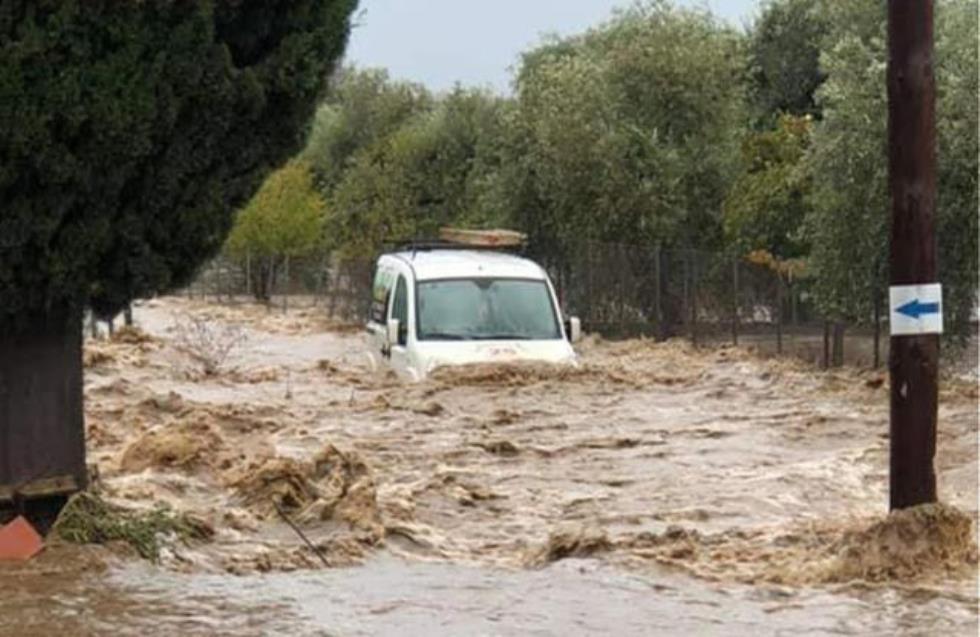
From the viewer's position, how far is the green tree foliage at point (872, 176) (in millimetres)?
19469

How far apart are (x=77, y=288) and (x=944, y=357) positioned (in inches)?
590

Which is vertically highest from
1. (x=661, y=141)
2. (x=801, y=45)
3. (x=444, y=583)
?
(x=801, y=45)

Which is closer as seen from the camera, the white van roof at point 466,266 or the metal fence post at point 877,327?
the white van roof at point 466,266

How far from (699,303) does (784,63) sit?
51.0ft

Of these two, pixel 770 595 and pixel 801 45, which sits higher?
pixel 801 45

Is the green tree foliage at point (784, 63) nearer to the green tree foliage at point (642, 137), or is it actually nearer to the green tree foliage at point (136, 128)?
the green tree foliage at point (642, 137)

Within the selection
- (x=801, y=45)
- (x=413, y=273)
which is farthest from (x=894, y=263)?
(x=801, y=45)

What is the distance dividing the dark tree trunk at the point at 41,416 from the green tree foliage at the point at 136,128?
0.25 metres

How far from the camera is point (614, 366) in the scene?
2172 cm

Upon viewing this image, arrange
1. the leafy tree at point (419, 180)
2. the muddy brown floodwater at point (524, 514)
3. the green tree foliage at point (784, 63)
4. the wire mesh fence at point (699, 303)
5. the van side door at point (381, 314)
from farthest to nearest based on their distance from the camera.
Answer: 1. the leafy tree at point (419, 180)
2. the green tree foliage at point (784, 63)
3. the wire mesh fence at point (699, 303)
4. the van side door at point (381, 314)
5. the muddy brown floodwater at point (524, 514)

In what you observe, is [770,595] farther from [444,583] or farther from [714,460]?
[714,460]

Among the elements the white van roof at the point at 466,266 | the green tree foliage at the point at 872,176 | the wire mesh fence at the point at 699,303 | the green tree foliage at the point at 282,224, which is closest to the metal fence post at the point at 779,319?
the wire mesh fence at the point at 699,303

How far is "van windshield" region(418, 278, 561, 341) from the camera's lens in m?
18.6

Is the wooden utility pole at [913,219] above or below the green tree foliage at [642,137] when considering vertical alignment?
below
